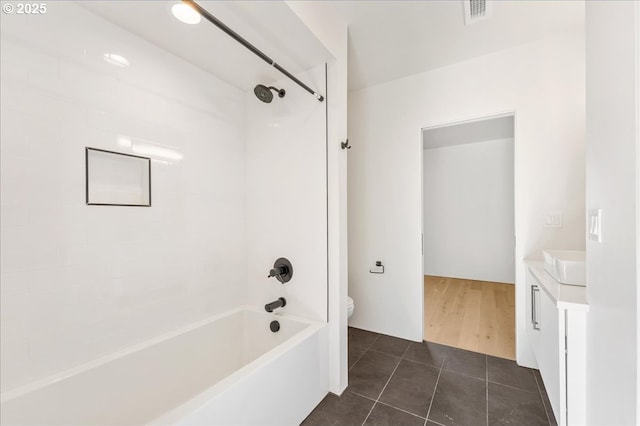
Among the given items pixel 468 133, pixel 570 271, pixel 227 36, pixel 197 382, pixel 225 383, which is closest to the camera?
pixel 225 383

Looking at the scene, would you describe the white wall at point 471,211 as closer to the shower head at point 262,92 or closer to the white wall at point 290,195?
the white wall at point 290,195

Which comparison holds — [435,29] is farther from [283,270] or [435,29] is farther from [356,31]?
[283,270]

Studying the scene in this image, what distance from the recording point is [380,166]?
2.71 metres

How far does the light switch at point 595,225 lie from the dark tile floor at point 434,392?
1212 mm

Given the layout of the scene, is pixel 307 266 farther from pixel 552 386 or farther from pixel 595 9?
pixel 595 9

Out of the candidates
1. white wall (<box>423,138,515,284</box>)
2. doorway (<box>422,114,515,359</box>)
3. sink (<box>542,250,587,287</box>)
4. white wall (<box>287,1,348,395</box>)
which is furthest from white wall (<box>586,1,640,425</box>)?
white wall (<box>423,138,515,284</box>)

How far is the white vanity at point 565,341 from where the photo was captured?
3.70 ft

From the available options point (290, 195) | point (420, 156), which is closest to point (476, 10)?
point (420, 156)

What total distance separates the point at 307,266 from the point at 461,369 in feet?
4.79

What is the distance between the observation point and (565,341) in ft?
3.83

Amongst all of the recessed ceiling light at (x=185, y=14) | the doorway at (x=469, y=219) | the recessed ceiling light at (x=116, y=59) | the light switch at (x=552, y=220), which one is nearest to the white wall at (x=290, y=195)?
the recessed ceiling light at (x=185, y=14)

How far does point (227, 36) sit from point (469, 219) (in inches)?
185

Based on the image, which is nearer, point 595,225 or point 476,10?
point 595,225

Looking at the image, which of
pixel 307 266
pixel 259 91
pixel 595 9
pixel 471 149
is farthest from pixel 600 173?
pixel 471 149
